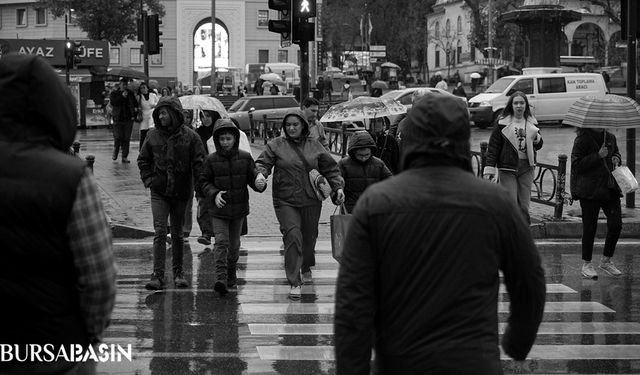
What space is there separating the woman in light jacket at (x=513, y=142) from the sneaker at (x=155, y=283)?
164 inches

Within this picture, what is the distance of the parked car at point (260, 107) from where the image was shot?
3653 cm

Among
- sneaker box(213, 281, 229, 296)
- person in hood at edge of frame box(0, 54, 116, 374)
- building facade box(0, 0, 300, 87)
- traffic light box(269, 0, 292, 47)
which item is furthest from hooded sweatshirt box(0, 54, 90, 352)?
building facade box(0, 0, 300, 87)

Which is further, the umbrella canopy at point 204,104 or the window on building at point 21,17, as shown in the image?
the window on building at point 21,17

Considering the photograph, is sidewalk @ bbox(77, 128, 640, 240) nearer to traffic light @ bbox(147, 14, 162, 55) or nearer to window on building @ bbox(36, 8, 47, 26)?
traffic light @ bbox(147, 14, 162, 55)

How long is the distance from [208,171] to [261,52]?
76.5m

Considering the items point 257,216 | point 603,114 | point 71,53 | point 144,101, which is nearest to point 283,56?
point 71,53

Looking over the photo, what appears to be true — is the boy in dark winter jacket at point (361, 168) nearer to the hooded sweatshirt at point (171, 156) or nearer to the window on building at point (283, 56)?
the hooded sweatshirt at point (171, 156)

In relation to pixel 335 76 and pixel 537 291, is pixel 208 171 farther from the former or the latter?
pixel 335 76

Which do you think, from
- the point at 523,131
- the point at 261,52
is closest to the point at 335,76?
the point at 261,52

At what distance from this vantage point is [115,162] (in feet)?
79.7

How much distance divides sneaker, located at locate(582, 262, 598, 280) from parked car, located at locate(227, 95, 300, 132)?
83.1ft

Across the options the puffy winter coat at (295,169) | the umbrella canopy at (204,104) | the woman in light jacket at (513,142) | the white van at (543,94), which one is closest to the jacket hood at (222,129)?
the puffy winter coat at (295,169)

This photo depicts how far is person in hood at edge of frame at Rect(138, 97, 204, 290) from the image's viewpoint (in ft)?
33.7

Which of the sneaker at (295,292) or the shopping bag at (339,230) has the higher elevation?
the shopping bag at (339,230)
